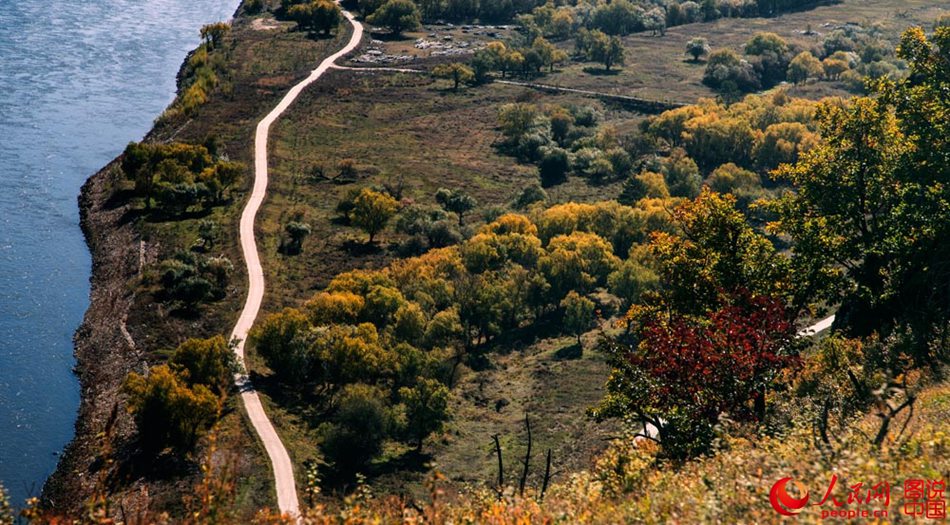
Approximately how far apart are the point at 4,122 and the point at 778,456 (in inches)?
4448

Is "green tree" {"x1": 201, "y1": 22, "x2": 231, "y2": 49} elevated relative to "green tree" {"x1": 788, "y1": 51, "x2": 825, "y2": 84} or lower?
elevated

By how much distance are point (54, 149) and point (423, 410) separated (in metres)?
70.8

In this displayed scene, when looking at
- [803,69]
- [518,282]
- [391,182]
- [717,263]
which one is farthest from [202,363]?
[803,69]

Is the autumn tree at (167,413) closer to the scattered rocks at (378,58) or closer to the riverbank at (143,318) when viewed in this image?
the riverbank at (143,318)

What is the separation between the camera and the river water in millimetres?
63406

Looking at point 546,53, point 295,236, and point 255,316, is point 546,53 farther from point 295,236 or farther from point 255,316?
point 255,316

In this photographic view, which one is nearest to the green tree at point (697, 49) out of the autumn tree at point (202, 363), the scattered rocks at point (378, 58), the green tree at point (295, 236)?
the scattered rocks at point (378, 58)

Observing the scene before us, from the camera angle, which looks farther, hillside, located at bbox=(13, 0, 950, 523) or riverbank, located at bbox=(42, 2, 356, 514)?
riverbank, located at bbox=(42, 2, 356, 514)

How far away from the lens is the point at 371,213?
97.1 m

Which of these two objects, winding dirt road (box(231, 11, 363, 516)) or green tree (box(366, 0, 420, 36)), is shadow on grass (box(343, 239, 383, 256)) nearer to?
winding dirt road (box(231, 11, 363, 516))

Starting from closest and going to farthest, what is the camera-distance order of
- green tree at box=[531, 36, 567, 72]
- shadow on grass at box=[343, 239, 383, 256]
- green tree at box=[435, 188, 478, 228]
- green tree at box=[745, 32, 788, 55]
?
shadow on grass at box=[343, 239, 383, 256]
green tree at box=[435, 188, 478, 228]
green tree at box=[531, 36, 567, 72]
green tree at box=[745, 32, 788, 55]

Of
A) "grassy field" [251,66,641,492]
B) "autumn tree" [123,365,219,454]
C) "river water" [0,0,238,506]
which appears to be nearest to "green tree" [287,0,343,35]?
"river water" [0,0,238,506]

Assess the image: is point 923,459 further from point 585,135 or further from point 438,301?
point 585,135

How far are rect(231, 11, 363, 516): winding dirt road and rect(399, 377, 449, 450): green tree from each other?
8.95 m
